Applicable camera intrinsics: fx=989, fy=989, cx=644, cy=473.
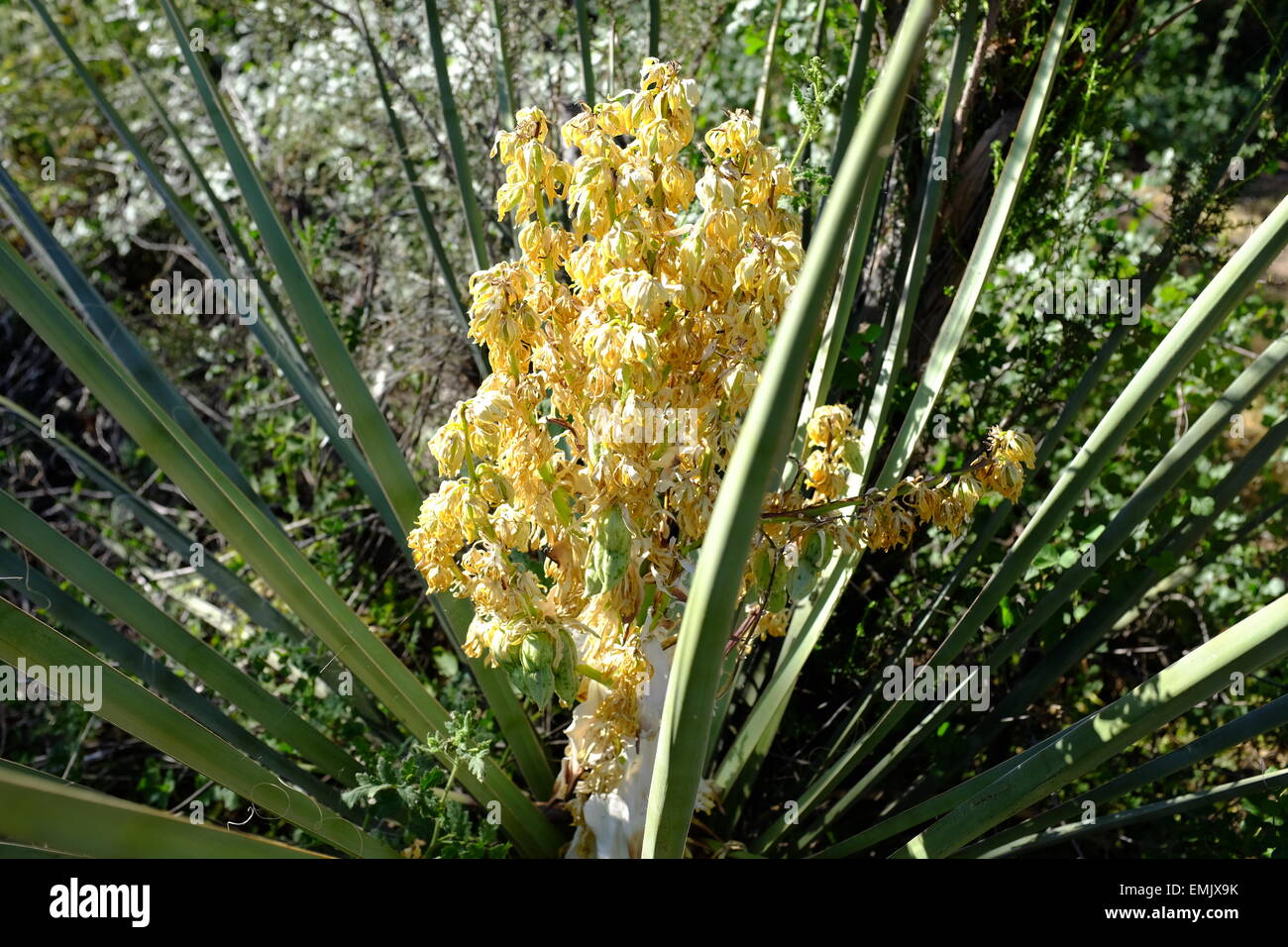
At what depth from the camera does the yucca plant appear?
924 millimetres

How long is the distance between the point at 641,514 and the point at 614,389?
157 millimetres

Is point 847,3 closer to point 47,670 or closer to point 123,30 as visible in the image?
point 47,670

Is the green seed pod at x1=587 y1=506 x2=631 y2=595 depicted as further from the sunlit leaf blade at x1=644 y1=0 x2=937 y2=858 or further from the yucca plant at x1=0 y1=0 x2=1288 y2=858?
the sunlit leaf blade at x1=644 y1=0 x2=937 y2=858

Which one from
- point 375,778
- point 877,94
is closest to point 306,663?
point 375,778

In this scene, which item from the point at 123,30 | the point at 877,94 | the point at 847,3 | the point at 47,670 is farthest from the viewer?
the point at 123,30

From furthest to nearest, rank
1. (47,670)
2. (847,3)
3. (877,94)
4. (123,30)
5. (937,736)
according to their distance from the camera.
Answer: (123,30), (847,3), (937,736), (47,670), (877,94)

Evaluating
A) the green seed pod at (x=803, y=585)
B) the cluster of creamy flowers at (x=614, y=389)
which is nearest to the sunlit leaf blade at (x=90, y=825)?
the cluster of creamy flowers at (x=614, y=389)

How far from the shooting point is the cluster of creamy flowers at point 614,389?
1.15 metres

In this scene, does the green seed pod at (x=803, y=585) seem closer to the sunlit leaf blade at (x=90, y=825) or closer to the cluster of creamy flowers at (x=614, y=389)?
the cluster of creamy flowers at (x=614, y=389)

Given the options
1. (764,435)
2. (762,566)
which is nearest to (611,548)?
(762,566)

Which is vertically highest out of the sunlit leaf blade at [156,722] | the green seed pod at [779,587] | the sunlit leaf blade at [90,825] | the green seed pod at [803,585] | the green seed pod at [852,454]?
the green seed pod at [852,454]

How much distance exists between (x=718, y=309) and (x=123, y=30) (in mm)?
4231

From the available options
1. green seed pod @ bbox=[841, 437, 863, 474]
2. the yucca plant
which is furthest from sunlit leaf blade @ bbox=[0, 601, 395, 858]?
green seed pod @ bbox=[841, 437, 863, 474]

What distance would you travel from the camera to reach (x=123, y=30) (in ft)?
14.1
